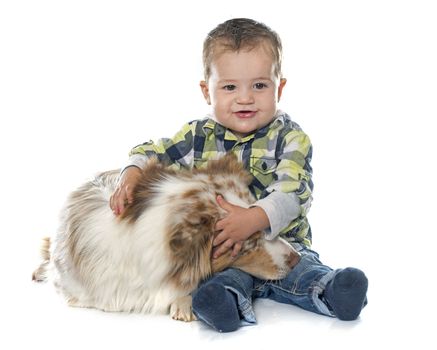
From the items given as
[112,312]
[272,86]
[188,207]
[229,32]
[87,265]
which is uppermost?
[229,32]

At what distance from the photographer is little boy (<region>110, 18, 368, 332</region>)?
2973 mm

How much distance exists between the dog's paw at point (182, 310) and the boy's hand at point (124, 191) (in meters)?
0.45

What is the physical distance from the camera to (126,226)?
3.08 metres

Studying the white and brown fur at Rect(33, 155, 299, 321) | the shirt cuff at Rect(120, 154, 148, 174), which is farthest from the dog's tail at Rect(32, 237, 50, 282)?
the shirt cuff at Rect(120, 154, 148, 174)

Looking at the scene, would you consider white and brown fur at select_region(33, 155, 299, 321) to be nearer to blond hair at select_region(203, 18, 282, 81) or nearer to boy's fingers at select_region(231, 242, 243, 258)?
boy's fingers at select_region(231, 242, 243, 258)

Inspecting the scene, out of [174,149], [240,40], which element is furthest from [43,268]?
[240,40]

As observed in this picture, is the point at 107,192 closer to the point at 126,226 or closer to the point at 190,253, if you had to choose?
the point at 126,226

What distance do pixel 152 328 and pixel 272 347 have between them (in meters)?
0.52

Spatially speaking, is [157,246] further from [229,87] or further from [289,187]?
[229,87]

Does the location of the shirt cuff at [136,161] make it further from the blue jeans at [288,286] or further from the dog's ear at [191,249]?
the blue jeans at [288,286]

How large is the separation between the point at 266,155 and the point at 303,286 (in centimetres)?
69

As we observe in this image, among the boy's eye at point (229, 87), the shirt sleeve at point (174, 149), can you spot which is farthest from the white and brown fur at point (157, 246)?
the boy's eye at point (229, 87)

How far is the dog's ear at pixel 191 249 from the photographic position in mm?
2955

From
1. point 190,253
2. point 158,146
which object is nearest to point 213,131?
point 158,146
